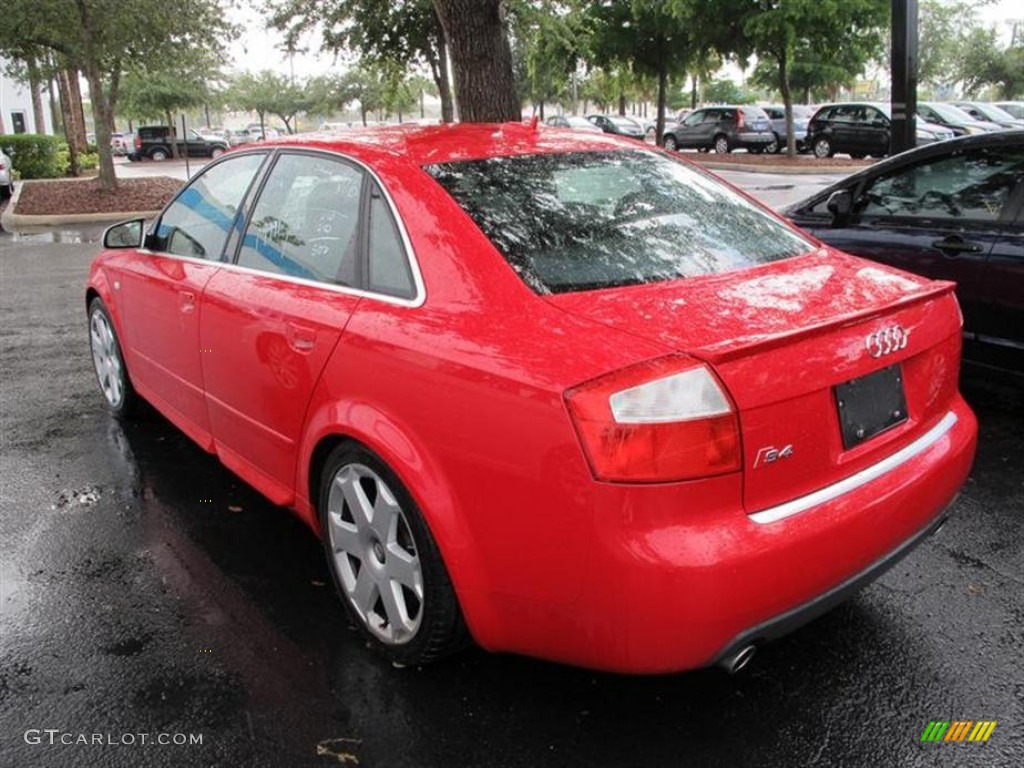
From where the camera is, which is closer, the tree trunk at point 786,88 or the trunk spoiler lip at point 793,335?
the trunk spoiler lip at point 793,335

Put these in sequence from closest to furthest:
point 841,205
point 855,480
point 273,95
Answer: point 855,480 → point 841,205 → point 273,95

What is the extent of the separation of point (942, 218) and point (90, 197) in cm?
1808

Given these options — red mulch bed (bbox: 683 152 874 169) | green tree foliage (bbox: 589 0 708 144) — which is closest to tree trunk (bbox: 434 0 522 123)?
red mulch bed (bbox: 683 152 874 169)

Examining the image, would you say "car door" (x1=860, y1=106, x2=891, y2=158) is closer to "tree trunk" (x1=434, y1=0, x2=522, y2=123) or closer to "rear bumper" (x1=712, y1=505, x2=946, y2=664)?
"tree trunk" (x1=434, y1=0, x2=522, y2=123)

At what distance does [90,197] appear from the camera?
18.9 m

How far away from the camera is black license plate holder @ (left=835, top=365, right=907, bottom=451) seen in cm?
239

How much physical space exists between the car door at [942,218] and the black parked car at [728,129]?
2539cm

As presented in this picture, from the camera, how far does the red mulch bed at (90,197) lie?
17.8 m

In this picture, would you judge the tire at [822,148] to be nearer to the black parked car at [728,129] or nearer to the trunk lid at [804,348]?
the black parked car at [728,129]

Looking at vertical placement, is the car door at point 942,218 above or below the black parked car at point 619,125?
below

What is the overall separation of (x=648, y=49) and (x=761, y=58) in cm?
393

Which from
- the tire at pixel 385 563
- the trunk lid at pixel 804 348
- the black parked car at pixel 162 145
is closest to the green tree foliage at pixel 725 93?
the black parked car at pixel 162 145

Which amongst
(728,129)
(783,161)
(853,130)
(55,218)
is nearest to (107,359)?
(55,218)

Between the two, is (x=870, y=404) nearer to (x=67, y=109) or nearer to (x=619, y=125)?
(x=67, y=109)
